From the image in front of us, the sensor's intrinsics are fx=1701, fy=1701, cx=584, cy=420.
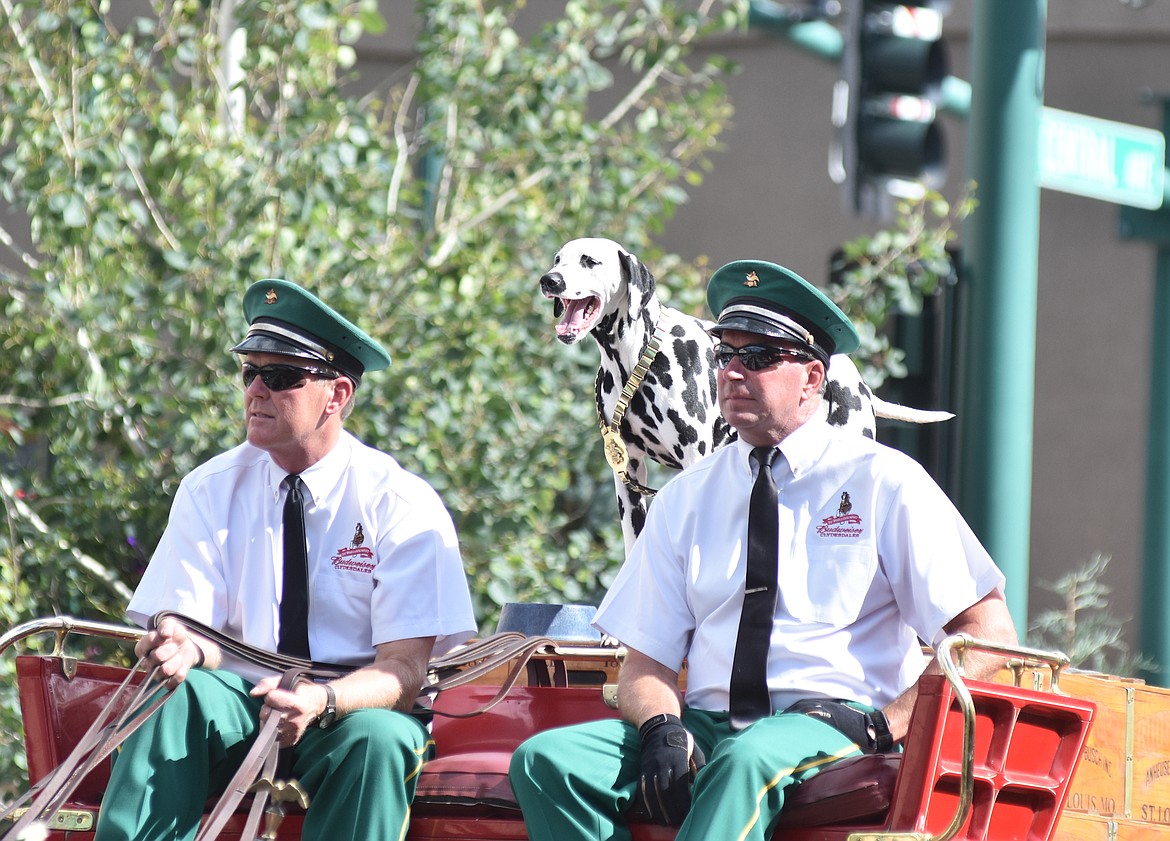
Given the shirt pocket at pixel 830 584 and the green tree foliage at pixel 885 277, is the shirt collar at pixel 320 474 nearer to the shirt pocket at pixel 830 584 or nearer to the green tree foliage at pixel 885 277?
the shirt pocket at pixel 830 584

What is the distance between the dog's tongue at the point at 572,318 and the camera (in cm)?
534

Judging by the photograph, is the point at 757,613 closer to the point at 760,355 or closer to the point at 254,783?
the point at 760,355

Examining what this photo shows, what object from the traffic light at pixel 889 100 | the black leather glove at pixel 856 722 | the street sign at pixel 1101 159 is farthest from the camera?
the street sign at pixel 1101 159

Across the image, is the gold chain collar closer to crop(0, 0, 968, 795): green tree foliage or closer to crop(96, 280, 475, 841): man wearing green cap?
crop(96, 280, 475, 841): man wearing green cap

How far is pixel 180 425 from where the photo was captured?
766cm

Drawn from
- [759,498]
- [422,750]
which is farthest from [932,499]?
[422,750]

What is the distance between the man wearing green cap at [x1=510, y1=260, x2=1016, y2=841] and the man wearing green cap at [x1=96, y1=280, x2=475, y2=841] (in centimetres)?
48

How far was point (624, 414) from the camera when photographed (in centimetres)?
546

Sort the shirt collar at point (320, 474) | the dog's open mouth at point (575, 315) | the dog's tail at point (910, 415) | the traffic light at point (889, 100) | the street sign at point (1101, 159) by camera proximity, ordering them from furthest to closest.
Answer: the street sign at point (1101, 159), the traffic light at point (889, 100), the dog's tail at point (910, 415), the dog's open mouth at point (575, 315), the shirt collar at point (320, 474)

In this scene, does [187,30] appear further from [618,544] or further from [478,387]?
[618,544]

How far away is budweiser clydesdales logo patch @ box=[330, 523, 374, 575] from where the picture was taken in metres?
4.80

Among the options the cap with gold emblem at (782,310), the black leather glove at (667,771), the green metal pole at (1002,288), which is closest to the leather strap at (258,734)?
the black leather glove at (667,771)

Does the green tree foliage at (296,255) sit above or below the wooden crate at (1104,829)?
above

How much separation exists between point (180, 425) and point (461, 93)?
216 centimetres
